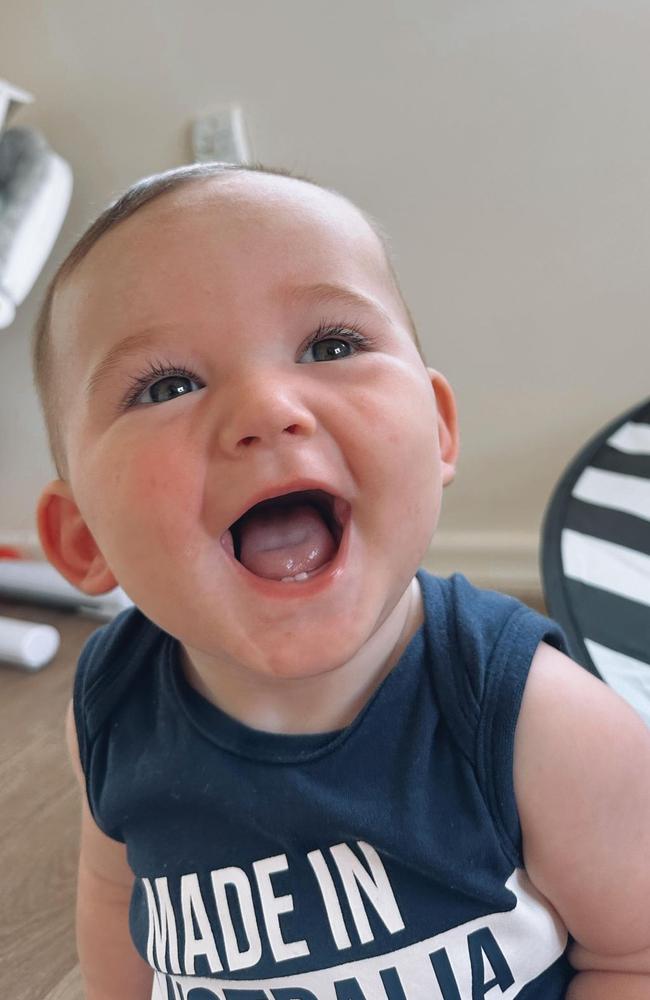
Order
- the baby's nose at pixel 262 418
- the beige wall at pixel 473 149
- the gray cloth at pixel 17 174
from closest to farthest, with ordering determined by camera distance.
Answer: the baby's nose at pixel 262 418 → the beige wall at pixel 473 149 → the gray cloth at pixel 17 174

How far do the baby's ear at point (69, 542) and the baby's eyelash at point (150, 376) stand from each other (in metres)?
0.13

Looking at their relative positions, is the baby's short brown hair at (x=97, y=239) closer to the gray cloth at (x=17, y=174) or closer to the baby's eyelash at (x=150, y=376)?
the baby's eyelash at (x=150, y=376)

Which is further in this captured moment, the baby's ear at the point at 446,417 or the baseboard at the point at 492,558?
the baseboard at the point at 492,558

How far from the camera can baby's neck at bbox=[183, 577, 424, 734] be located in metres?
0.51

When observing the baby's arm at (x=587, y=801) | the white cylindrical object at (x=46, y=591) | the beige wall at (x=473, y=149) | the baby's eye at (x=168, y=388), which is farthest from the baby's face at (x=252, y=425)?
the white cylindrical object at (x=46, y=591)

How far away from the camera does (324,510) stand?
456 mm

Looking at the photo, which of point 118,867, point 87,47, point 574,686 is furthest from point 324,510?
point 87,47

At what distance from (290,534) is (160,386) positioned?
0.36ft

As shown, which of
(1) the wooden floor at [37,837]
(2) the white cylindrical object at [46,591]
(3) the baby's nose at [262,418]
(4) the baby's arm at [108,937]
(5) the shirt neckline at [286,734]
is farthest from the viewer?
(2) the white cylindrical object at [46,591]

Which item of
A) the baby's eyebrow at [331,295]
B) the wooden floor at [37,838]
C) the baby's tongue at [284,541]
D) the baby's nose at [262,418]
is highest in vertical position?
the baby's eyebrow at [331,295]

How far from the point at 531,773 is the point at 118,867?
358 millimetres

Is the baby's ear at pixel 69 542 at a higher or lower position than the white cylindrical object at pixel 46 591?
higher

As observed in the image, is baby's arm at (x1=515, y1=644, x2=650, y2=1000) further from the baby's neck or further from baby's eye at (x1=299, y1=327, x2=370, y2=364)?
baby's eye at (x1=299, y1=327, x2=370, y2=364)

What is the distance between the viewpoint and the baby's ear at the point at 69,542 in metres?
0.58
